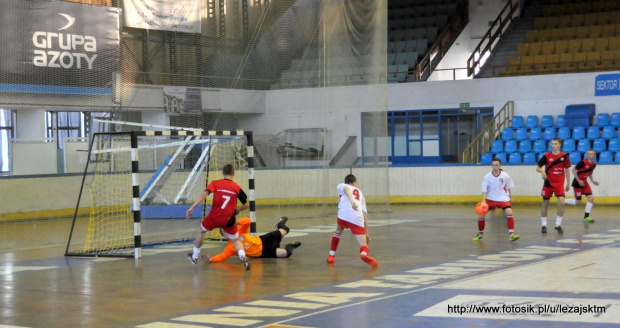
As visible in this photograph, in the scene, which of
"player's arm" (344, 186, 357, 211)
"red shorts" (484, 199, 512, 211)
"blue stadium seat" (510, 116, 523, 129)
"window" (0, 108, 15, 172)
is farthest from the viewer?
"window" (0, 108, 15, 172)

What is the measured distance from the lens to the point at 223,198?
13.7 metres

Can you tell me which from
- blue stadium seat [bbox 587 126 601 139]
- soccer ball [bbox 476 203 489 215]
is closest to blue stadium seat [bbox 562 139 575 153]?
blue stadium seat [bbox 587 126 601 139]

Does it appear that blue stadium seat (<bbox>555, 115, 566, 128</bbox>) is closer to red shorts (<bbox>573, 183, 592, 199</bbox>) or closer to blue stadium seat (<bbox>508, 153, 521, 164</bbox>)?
blue stadium seat (<bbox>508, 153, 521, 164</bbox>)

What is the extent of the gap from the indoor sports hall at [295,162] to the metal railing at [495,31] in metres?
0.48

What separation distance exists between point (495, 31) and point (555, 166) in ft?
73.2

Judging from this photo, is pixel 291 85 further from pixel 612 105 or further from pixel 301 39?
pixel 612 105

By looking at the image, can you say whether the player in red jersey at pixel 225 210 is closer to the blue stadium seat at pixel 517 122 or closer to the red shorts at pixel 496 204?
the red shorts at pixel 496 204

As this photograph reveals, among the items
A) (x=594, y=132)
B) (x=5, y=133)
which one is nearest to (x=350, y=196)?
(x=594, y=132)

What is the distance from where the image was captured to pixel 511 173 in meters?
29.4

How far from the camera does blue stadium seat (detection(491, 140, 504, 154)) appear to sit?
31.8 meters

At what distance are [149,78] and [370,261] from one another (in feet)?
28.9

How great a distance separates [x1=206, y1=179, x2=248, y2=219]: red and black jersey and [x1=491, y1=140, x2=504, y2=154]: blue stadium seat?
19.8 metres

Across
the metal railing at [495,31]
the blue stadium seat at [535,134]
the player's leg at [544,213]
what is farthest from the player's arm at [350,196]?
the metal railing at [495,31]

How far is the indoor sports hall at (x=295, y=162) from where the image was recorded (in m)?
10.6
